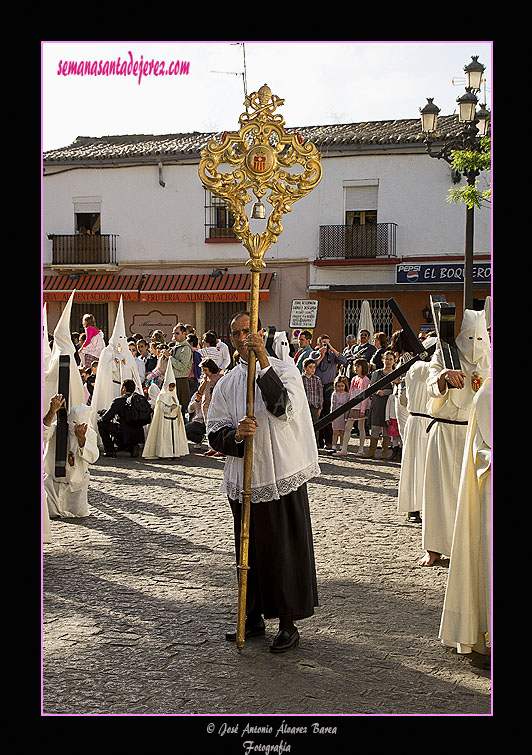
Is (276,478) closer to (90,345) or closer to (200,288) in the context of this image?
(90,345)

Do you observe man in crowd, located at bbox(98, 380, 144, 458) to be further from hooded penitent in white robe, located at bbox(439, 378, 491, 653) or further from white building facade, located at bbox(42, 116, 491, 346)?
white building facade, located at bbox(42, 116, 491, 346)

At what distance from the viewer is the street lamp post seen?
465 inches

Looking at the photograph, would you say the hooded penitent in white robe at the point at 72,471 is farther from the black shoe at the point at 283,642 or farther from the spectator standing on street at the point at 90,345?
the spectator standing on street at the point at 90,345

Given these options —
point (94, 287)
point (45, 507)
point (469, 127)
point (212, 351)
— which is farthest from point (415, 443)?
point (94, 287)

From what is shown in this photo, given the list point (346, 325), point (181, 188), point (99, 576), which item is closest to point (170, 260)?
point (181, 188)

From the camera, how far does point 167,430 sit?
1380 centimetres

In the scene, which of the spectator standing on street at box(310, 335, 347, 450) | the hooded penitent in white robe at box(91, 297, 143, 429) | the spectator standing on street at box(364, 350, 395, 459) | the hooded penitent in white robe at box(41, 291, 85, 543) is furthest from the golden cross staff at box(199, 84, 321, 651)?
the hooded penitent in white robe at box(91, 297, 143, 429)

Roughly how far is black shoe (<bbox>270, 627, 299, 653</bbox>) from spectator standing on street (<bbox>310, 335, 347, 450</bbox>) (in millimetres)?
9344

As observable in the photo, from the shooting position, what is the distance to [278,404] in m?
5.09

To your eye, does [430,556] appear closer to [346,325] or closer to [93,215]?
[346,325]

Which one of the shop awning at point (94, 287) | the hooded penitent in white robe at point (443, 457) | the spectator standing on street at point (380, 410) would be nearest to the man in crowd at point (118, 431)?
the spectator standing on street at point (380, 410)

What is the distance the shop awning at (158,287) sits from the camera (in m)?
27.9

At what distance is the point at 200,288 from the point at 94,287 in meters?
Answer: 3.55

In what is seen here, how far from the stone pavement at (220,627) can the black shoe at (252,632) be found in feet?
0.18
